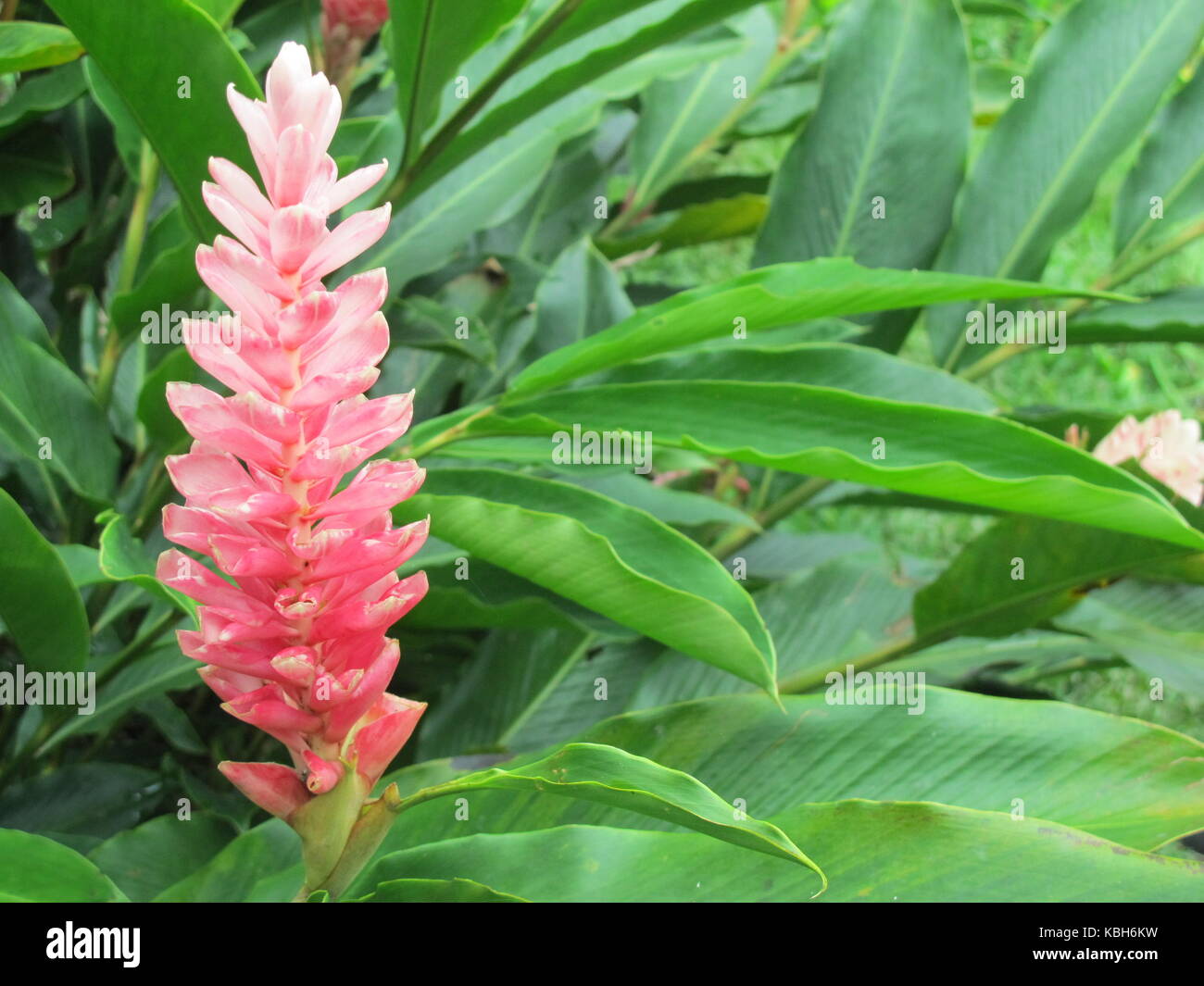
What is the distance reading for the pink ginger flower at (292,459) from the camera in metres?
0.45

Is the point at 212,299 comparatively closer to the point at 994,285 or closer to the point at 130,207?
the point at 130,207

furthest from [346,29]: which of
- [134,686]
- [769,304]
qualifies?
[134,686]

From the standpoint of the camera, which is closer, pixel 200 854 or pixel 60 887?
pixel 60 887

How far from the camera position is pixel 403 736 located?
550 millimetres

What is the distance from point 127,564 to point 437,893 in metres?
0.28

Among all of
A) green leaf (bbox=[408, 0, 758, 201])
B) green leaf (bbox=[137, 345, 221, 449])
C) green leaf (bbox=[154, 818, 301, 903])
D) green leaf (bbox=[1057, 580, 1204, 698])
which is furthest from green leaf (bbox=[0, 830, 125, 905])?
green leaf (bbox=[1057, 580, 1204, 698])

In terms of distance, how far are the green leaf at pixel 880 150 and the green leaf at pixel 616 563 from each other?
455 millimetres

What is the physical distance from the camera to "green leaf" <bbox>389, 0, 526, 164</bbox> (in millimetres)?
775

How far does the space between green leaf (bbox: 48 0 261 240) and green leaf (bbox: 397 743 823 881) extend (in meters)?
0.47

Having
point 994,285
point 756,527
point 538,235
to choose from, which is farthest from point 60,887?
point 538,235

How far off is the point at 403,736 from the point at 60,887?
0.22m

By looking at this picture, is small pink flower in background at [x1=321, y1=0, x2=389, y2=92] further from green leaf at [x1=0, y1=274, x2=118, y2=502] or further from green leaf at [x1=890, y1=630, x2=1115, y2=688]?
green leaf at [x1=890, y1=630, x2=1115, y2=688]
